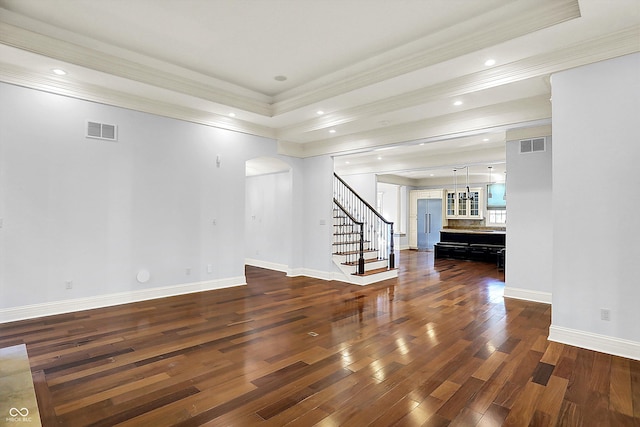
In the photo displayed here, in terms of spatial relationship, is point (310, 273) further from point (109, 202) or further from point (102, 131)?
point (102, 131)

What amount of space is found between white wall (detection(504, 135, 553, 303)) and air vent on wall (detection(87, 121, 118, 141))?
20.7 feet

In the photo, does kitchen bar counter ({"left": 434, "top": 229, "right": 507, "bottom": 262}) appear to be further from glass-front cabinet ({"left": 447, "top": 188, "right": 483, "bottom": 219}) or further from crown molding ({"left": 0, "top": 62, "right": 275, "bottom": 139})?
crown molding ({"left": 0, "top": 62, "right": 275, "bottom": 139})

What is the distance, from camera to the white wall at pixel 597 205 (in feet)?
10.7

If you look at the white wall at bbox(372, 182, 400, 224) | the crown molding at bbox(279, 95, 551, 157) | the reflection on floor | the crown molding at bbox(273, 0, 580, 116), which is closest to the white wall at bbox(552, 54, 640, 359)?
the crown molding at bbox(273, 0, 580, 116)

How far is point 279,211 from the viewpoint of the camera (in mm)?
8242

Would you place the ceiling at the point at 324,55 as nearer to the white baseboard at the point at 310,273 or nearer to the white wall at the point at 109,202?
the white wall at the point at 109,202

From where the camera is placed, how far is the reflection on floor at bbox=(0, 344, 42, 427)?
1.68 meters

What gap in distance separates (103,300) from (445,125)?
5.95 m

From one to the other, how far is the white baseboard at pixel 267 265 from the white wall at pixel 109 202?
1676 mm

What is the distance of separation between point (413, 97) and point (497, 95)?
1121 millimetres

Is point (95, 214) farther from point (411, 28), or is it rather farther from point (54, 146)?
point (411, 28)

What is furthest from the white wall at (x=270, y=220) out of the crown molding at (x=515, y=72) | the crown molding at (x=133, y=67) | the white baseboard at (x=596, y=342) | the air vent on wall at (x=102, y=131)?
the white baseboard at (x=596, y=342)

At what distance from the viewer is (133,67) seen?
4.48m

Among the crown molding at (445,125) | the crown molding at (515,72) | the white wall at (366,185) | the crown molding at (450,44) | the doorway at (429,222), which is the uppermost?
the crown molding at (450,44)
